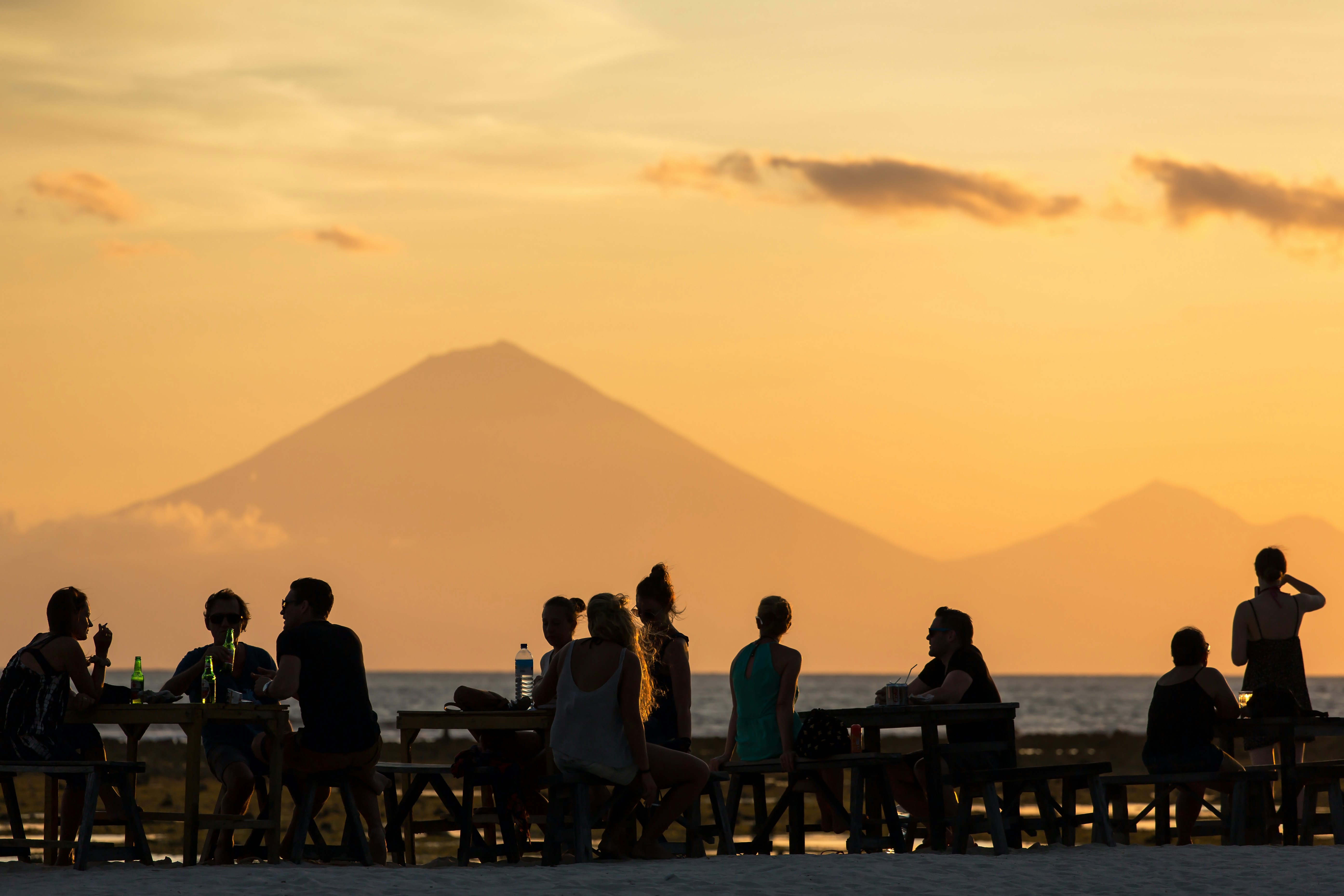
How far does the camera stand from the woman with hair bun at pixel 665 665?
30.4ft

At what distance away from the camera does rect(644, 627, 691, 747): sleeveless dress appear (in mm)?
9281

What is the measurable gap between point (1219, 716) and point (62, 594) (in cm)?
634

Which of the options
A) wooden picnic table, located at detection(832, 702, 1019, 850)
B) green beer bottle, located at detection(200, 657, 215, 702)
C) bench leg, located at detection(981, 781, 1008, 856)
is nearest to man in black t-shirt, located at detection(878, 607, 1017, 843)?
wooden picnic table, located at detection(832, 702, 1019, 850)

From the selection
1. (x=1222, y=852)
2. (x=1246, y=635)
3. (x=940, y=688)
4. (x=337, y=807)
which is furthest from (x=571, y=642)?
(x=337, y=807)

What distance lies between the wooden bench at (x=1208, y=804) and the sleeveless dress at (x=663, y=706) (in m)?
2.50

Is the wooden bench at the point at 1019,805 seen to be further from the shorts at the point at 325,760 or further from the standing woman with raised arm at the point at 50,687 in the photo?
the standing woman with raised arm at the point at 50,687

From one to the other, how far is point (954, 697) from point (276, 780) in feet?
11.6

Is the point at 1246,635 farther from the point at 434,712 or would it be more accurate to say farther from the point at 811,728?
the point at 434,712

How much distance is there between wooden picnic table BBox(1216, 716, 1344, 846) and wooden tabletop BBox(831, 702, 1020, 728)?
1.64 m

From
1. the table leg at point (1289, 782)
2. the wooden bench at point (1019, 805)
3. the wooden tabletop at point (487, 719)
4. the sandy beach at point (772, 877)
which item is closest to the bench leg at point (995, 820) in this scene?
the wooden bench at point (1019, 805)

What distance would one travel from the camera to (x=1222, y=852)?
897 centimetres

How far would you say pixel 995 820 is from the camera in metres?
9.02

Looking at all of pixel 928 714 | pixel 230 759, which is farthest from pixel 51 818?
pixel 928 714

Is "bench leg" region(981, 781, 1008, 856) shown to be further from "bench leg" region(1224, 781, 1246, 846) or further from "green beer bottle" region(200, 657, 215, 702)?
"green beer bottle" region(200, 657, 215, 702)
